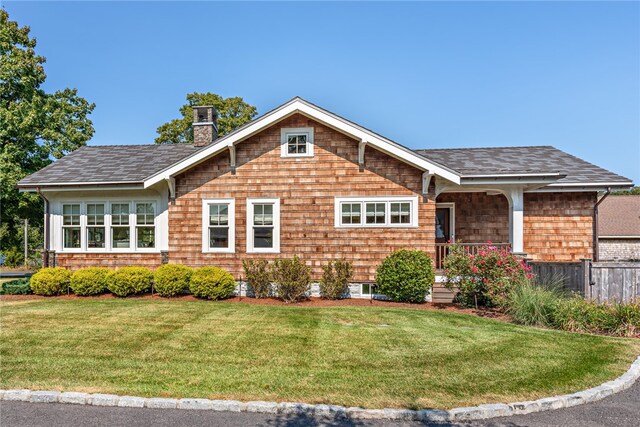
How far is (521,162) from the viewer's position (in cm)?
1386

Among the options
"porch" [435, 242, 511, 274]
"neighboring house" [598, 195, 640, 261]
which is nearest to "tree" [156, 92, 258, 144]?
"porch" [435, 242, 511, 274]

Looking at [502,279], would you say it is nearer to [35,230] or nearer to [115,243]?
[115,243]

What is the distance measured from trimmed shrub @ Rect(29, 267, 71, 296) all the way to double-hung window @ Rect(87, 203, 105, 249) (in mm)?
1400

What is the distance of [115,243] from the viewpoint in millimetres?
13391

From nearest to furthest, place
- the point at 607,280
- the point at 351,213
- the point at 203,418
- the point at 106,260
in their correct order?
1. the point at 203,418
2. the point at 607,280
3. the point at 351,213
4. the point at 106,260

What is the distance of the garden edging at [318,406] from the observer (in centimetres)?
423

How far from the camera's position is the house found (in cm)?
1209

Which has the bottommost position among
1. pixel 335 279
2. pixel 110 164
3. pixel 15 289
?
pixel 15 289

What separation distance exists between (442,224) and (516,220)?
2875 mm

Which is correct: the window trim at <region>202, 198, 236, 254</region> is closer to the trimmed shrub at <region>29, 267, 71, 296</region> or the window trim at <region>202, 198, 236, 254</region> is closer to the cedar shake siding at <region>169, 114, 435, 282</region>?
the cedar shake siding at <region>169, 114, 435, 282</region>

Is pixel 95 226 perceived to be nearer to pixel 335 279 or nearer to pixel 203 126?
pixel 203 126

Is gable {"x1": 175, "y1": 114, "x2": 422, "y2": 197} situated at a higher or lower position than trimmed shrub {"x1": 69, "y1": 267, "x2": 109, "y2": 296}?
higher

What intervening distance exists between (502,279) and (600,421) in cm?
590

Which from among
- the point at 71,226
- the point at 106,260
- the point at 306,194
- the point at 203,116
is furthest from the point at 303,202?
the point at 71,226
